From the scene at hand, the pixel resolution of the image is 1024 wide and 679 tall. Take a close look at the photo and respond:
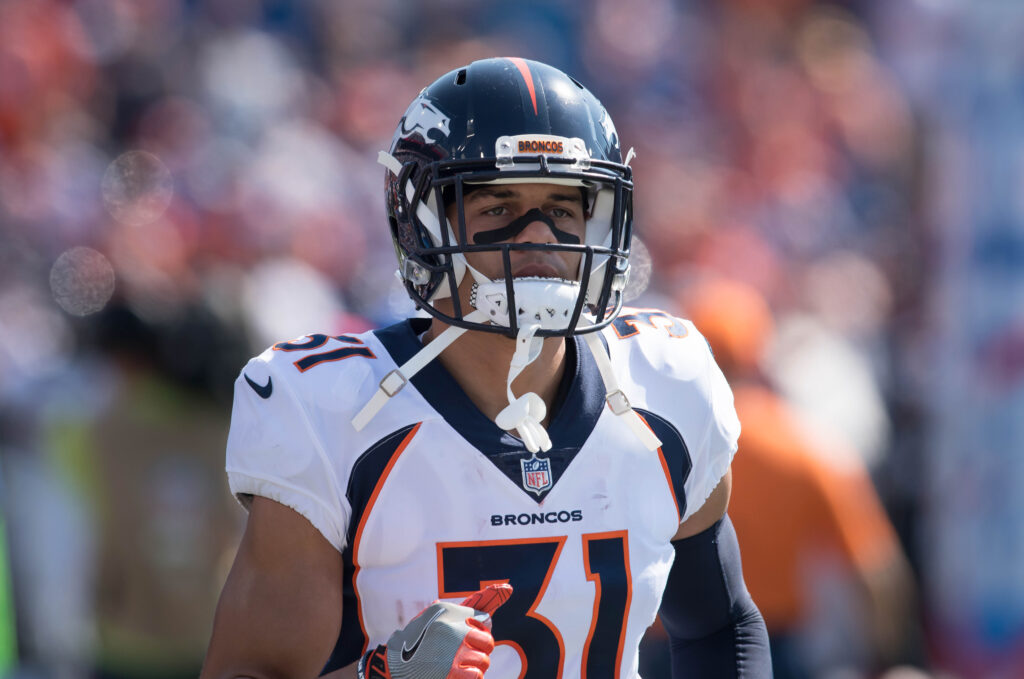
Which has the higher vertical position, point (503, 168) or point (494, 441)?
point (503, 168)

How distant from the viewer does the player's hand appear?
197 centimetres

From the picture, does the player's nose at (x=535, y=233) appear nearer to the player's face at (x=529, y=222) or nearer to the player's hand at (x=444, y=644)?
the player's face at (x=529, y=222)

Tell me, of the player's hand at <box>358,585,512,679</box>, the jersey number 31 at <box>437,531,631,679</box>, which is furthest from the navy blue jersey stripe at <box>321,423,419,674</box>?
the player's hand at <box>358,585,512,679</box>

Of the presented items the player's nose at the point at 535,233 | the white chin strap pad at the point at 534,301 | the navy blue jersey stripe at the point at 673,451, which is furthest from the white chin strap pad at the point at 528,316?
the navy blue jersey stripe at the point at 673,451

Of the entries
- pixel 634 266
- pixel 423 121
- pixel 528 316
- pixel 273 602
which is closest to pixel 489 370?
pixel 528 316

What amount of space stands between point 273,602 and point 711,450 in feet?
2.78

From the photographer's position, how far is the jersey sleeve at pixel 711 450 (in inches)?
99.3

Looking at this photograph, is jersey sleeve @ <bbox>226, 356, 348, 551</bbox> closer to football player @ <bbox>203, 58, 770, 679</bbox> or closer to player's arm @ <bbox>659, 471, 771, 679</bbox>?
football player @ <bbox>203, 58, 770, 679</bbox>

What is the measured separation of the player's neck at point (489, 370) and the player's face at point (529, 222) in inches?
6.0

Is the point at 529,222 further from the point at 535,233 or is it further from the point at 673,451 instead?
the point at 673,451

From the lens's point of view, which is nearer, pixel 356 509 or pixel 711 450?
pixel 356 509

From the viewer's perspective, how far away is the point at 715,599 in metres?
2.60

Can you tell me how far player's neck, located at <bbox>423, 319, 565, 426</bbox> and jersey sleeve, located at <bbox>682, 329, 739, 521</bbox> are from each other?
29cm

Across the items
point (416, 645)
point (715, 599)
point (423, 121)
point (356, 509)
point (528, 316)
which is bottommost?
point (715, 599)
